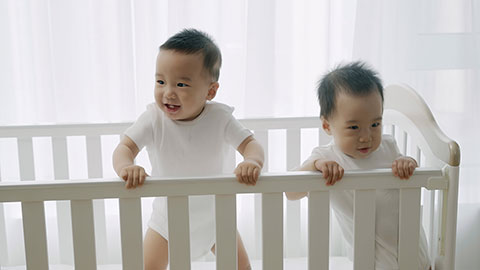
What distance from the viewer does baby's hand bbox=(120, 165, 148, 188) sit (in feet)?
3.81

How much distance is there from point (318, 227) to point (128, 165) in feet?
1.42

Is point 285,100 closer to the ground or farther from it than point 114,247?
farther from it

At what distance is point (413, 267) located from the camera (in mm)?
1283

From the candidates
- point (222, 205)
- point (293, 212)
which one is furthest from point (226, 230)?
point (293, 212)

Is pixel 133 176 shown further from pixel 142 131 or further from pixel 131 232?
pixel 142 131

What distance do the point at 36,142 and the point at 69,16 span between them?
45cm

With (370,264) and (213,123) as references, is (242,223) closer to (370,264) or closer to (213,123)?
(213,123)

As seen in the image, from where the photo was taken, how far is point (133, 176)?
117 centimetres

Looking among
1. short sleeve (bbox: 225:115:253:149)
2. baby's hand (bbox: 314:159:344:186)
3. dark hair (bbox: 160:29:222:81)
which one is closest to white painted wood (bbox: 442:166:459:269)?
baby's hand (bbox: 314:159:344:186)

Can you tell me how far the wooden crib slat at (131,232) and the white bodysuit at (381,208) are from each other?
446 mm

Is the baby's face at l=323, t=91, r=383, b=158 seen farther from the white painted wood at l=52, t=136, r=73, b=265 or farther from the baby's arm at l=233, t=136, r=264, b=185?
the white painted wood at l=52, t=136, r=73, b=265

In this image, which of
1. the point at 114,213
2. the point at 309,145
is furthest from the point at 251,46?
the point at 114,213

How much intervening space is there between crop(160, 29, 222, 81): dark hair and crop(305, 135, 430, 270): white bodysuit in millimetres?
324

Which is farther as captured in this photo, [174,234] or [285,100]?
[285,100]
